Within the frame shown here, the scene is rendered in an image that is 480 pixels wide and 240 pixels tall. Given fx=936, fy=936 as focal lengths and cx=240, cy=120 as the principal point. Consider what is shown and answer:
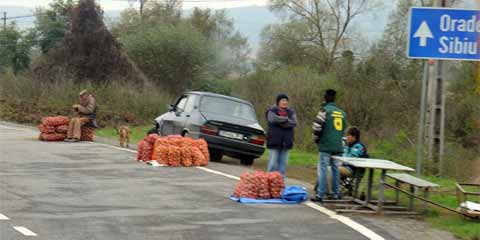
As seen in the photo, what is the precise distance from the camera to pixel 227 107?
21859 millimetres

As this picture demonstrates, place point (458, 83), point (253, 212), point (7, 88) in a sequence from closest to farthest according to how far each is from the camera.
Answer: point (253, 212) → point (458, 83) → point (7, 88)

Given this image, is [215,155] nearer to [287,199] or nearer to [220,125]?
[220,125]

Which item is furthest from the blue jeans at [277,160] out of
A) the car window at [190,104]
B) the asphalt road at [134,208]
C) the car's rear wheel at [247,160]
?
the car window at [190,104]

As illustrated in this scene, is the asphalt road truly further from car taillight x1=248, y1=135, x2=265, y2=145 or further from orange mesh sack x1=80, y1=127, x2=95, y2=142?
orange mesh sack x1=80, y1=127, x2=95, y2=142

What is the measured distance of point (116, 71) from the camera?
4766 centimetres

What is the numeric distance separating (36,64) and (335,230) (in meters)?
39.5

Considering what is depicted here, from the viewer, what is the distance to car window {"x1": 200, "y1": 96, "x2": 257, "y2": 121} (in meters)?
21.5

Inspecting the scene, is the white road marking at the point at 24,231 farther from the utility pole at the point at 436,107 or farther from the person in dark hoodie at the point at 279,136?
the utility pole at the point at 436,107

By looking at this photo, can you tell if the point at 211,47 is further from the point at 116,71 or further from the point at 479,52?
the point at 479,52

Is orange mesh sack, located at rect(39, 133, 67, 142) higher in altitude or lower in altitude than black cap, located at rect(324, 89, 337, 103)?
lower

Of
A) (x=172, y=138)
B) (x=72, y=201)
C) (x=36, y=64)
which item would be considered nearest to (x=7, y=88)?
(x=36, y=64)

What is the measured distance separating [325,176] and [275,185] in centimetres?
80

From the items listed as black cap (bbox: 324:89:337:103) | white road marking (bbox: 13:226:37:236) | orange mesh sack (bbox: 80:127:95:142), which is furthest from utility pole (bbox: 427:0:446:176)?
orange mesh sack (bbox: 80:127:95:142)

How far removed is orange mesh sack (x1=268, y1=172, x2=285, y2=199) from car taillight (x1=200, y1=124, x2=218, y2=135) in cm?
649
